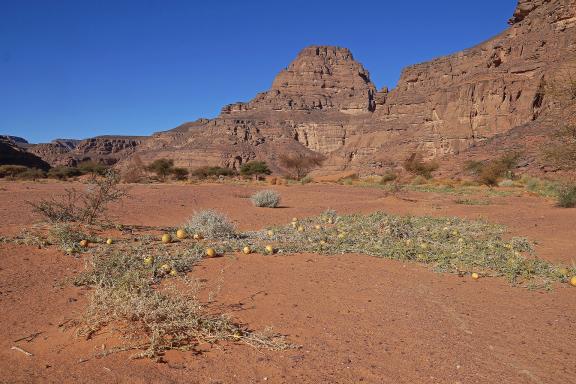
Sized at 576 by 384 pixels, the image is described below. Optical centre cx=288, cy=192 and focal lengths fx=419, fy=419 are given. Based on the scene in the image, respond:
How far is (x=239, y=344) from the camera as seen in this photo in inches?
152

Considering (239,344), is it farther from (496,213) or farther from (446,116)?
(446,116)

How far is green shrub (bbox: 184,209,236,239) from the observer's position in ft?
28.7

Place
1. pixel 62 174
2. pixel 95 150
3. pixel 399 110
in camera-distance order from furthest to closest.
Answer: pixel 95 150, pixel 399 110, pixel 62 174

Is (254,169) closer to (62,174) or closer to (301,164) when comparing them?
(301,164)

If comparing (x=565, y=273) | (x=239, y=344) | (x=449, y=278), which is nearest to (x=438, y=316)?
(x=449, y=278)

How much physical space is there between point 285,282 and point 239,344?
209 centimetres

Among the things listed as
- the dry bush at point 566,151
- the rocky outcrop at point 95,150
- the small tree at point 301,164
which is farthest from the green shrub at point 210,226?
the rocky outcrop at point 95,150

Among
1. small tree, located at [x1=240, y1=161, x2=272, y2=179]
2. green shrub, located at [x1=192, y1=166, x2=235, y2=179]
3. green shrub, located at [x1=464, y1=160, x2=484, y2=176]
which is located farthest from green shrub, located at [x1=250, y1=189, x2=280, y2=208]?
small tree, located at [x1=240, y1=161, x2=272, y2=179]

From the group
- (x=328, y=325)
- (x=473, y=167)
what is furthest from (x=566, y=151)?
A: (x=473, y=167)

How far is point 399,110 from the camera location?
8125cm

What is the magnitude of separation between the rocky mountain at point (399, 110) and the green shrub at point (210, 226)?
8.50m

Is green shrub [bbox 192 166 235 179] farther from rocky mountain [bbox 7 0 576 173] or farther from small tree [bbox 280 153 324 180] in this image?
rocky mountain [bbox 7 0 576 173]

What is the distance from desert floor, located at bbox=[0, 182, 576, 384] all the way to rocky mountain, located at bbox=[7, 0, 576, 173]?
24.2ft

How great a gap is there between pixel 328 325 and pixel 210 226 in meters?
4.81
